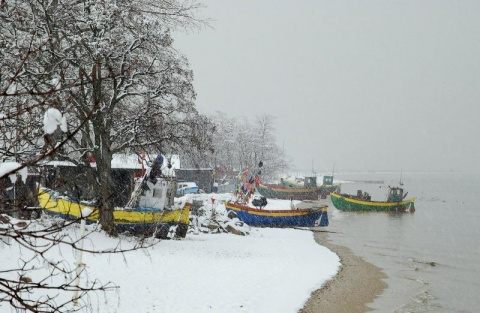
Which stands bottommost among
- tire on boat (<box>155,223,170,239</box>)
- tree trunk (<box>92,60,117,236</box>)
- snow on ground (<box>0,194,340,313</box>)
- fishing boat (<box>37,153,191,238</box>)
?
snow on ground (<box>0,194,340,313</box>)

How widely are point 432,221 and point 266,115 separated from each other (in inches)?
1389

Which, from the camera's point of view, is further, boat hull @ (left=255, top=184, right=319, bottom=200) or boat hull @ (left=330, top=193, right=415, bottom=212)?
boat hull @ (left=255, top=184, right=319, bottom=200)

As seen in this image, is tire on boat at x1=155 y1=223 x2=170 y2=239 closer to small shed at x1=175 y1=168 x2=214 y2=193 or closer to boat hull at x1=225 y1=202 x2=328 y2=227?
boat hull at x1=225 y1=202 x2=328 y2=227

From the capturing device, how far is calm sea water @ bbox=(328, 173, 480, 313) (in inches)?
541

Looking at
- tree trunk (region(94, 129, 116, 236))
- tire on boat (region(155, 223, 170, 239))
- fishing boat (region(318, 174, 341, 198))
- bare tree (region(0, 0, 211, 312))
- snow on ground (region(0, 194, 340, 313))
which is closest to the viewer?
snow on ground (region(0, 194, 340, 313))

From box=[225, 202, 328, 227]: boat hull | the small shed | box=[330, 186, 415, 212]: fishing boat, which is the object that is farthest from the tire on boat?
box=[330, 186, 415, 212]: fishing boat

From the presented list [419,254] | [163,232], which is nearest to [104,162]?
[163,232]

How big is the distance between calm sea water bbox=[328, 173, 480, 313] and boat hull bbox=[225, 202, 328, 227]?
1.72m

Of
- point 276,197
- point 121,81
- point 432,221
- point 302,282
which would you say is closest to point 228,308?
point 302,282

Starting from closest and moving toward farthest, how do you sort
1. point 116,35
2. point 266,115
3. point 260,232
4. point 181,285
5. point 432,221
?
1. point 181,285
2. point 116,35
3. point 260,232
4. point 432,221
5. point 266,115

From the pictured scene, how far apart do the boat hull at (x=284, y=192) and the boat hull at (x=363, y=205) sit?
11270mm

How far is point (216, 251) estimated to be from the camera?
16031 millimetres

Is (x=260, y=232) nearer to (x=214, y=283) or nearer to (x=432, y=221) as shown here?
(x=214, y=283)

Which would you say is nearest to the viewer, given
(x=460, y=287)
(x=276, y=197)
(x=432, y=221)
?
(x=460, y=287)
